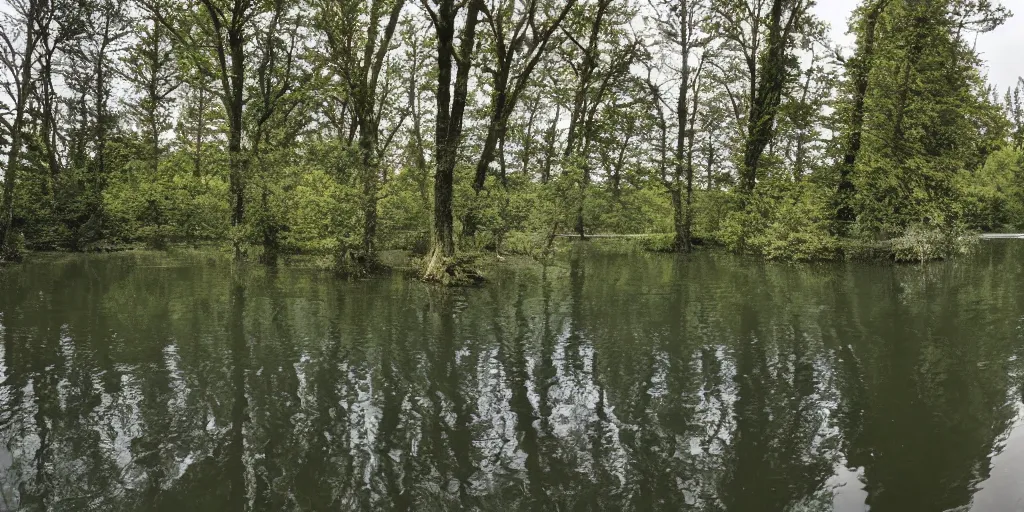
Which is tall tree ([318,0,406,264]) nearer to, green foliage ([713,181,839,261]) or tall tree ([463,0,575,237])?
tall tree ([463,0,575,237])

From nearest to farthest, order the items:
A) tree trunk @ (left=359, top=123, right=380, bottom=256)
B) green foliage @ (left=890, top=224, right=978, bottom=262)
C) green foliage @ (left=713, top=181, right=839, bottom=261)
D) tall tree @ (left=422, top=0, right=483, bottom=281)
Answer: tall tree @ (left=422, top=0, right=483, bottom=281)
tree trunk @ (left=359, top=123, right=380, bottom=256)
green foliage @ (left=890, top=224, right=978, bottom=262)
green foliage @ (left=713, top=181, right=839, bottom=261)

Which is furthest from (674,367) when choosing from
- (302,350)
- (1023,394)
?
(302,350)

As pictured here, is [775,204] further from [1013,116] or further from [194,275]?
[1013,116]

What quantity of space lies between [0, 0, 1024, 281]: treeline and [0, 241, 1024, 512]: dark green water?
843 centimetres

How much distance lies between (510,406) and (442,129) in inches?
541

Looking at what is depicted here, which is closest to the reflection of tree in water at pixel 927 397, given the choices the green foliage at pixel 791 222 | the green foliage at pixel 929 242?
the green foliage at pixel 929 242

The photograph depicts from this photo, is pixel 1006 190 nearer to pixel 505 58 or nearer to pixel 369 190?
pixel 505 58

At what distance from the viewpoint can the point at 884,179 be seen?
26.7 metres

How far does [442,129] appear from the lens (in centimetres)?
1931

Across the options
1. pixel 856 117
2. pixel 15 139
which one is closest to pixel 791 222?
pixel 856 117

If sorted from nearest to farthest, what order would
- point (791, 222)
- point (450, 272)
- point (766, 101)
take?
point (450, 272), point (791, 222), point (766, 101)

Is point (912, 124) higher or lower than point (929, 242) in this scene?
higher

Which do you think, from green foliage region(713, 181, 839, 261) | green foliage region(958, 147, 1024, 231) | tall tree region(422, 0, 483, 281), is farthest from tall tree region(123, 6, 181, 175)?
green foliage region(958, 147, 1024, 231)

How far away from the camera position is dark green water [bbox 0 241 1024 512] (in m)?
4.94
